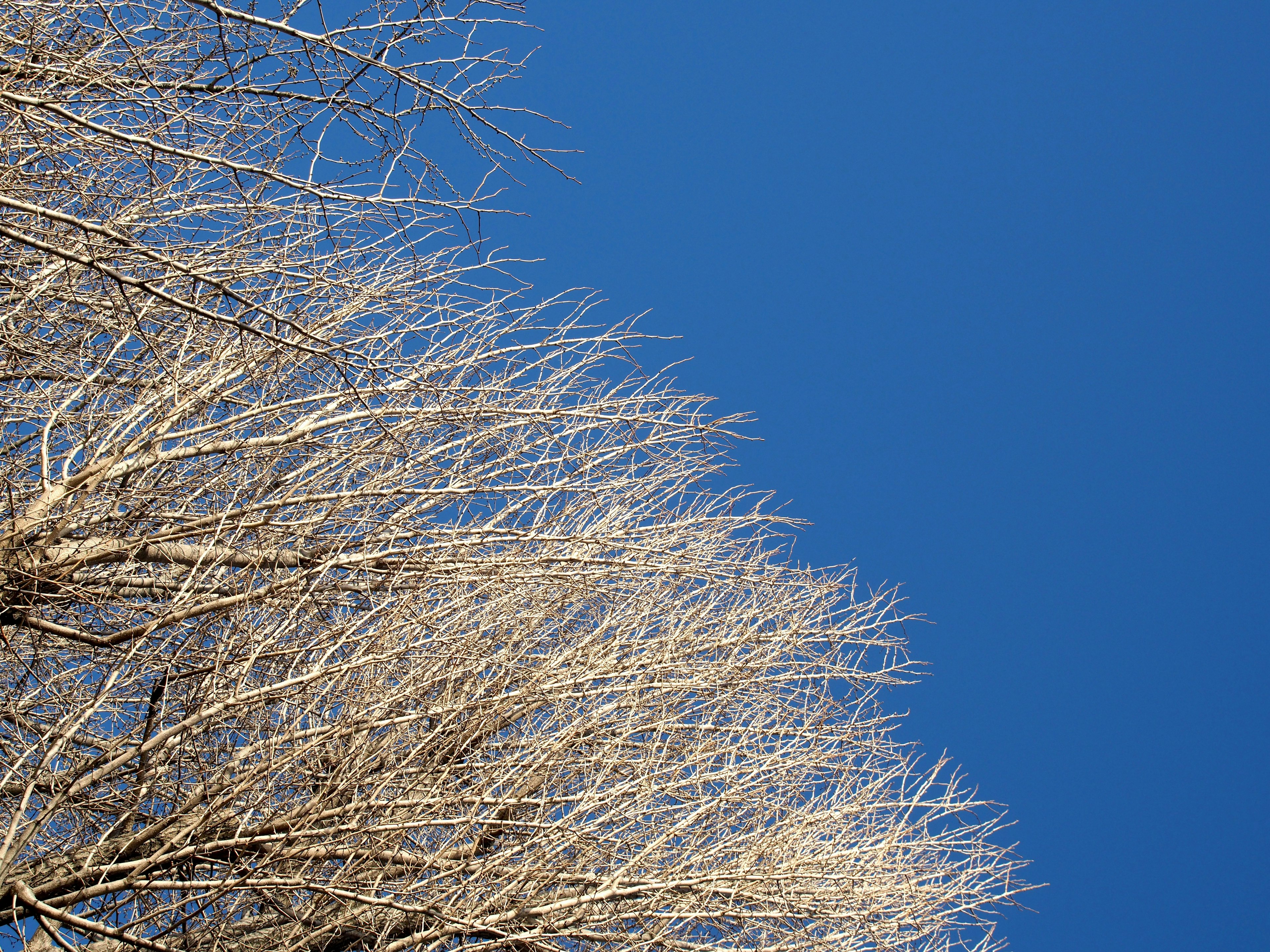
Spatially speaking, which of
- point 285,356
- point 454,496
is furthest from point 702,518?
point 285,356

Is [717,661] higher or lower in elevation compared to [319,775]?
higher

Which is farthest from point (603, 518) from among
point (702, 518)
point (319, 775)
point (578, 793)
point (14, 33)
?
point (14, 33)

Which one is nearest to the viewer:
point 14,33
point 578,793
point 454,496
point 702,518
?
point 14,33

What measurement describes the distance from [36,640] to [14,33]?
320 cm

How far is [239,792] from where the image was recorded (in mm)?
5047

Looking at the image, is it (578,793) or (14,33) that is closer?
(14,33)

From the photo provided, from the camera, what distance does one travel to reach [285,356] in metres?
7.09

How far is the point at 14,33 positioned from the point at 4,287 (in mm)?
1824

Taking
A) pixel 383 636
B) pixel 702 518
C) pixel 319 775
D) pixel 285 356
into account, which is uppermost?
pixel 702 518

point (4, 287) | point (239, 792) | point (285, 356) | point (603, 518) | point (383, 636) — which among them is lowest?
point (239, 792)

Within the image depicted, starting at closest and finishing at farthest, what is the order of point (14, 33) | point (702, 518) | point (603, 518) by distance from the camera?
point (14, 33), point (603, 518), point (702, 518)

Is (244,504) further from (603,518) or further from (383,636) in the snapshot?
(603,518)

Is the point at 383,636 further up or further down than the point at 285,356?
further down

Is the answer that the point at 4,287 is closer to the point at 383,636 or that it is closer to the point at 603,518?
the point at 383,636
